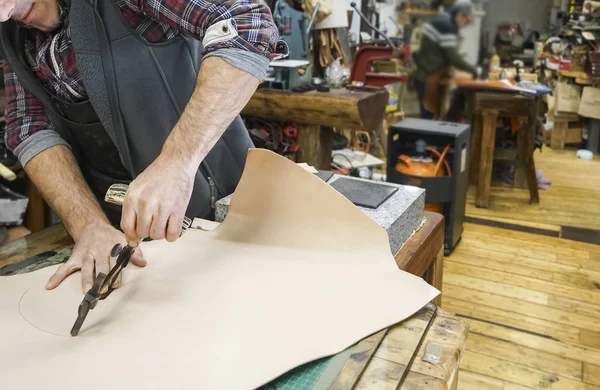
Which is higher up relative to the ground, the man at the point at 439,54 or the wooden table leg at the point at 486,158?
the man at the point at 439,54

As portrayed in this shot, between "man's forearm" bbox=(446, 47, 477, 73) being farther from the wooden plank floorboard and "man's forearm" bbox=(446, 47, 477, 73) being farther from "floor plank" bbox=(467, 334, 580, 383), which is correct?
"floor plank" bbox=(467, 334, 580, 383)

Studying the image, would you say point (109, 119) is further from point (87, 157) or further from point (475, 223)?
point (475, 223)

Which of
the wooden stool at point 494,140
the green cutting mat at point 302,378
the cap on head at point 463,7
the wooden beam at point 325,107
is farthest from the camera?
the wooden stool at point 494,140

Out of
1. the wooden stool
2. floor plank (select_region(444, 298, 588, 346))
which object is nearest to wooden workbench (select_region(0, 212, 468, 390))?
floor plank (select_region(444, 298, 588, 346))

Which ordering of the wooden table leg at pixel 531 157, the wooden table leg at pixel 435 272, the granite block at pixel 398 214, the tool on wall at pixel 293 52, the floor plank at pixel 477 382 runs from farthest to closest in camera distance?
the wooden table leg at pixel 531 157 → the tool on wall at pixel 293 52 → the floor plank at pixel 477 382 → the wooden table leg at pixel 435 272 → the granite block at pixel 398 214

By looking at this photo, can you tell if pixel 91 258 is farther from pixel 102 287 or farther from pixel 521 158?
pixel 521 158

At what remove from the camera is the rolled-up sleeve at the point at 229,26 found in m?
0.97

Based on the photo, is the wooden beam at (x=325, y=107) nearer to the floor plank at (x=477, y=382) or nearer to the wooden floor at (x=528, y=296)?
the wooden floor at (x=528, y=296)

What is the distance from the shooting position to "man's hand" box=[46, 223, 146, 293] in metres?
0.93

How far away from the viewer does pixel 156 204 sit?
85 cm

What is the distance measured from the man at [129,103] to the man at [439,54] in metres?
0.65

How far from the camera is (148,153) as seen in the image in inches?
46.5

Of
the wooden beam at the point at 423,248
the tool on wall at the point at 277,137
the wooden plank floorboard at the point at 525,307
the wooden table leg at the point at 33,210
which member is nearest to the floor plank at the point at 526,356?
the wooden plank floorboard at the point at 525,307

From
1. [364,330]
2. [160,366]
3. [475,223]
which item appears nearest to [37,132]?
[160,366]
